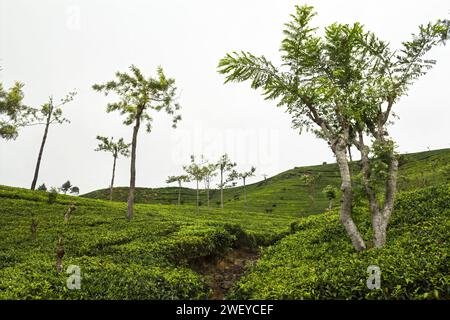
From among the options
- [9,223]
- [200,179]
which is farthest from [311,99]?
[200,179]

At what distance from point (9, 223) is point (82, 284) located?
62.7ft

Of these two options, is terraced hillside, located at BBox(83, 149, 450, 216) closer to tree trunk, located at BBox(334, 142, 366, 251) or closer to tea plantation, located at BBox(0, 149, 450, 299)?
tea plantation, located at BBox(0, 149, 450, 299)

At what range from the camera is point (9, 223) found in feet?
83.8

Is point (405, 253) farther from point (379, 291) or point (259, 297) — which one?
point (259, 297)

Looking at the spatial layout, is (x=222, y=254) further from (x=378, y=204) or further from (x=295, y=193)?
(x=295, y=193)

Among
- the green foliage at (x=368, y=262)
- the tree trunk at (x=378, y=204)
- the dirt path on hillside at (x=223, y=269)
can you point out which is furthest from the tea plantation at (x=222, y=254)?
the tree trunk at (x=378, y=204)

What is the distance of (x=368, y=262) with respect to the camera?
37.4 feet

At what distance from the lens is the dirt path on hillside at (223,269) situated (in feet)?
50.4

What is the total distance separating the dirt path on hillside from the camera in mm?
15359

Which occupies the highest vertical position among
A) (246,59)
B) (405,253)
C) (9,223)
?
(246,59)

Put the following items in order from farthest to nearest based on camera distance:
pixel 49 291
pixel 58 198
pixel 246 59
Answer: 1. pixel 58 198
2. pixel 246 59
3. pixel 49 291

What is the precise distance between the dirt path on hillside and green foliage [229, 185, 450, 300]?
4.22 ft

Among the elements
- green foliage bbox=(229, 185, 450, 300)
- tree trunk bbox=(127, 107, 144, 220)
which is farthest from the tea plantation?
tree trunk bbox=(127, 107, 144, 220)

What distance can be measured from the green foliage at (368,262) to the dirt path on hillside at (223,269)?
129cm
